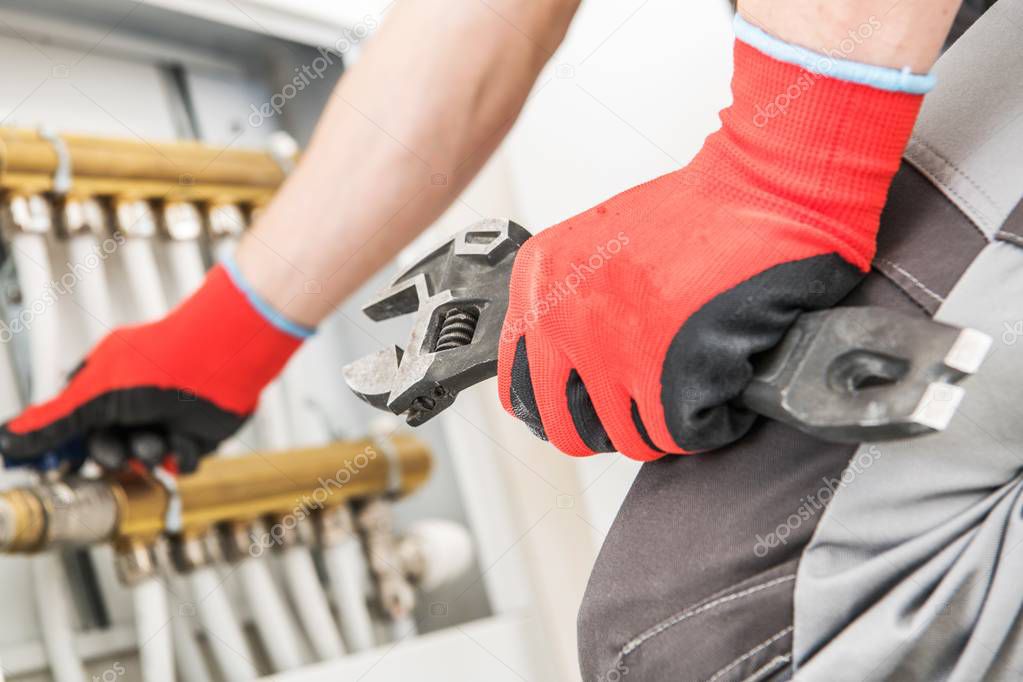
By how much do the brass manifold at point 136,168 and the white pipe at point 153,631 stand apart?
43 centimetres

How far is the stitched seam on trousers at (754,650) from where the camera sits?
45 cm

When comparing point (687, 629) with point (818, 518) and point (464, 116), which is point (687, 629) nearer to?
point (818, 518)

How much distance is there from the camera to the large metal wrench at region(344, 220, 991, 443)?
363 millimetres

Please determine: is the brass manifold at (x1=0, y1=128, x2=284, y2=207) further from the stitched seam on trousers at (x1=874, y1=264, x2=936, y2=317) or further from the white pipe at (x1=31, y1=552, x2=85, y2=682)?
the stitched seam on trousers at (x1=874, y1=264, x2=936, y2=317)

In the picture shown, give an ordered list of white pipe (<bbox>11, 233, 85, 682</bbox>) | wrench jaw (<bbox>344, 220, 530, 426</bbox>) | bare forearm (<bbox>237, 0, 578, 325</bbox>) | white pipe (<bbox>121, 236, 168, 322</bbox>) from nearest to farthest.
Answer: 1. wrench jaw (<bbox>344, 220, 530, 426</bbox>)
2. bare forearm (<bbox>237, 0, 578, 325</bbox>)
3. white pipe (<bbox>11, 233, 85, 682</bbox>)
4. white pipe (<bbox>121, 236, 168, 322</bbox>)

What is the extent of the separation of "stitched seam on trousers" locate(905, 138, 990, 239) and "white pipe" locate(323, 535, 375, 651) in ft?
2.93

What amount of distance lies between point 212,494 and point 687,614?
2.30 feet

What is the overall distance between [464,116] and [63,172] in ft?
1.60

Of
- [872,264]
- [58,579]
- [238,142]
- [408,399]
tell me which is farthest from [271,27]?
[872,264]

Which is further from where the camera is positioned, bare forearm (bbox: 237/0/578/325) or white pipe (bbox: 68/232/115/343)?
white pipe (bbox: 68/232/115/343)

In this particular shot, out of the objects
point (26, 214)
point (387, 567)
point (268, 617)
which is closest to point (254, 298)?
point (26, 214)

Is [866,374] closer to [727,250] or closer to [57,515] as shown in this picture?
[727,250]

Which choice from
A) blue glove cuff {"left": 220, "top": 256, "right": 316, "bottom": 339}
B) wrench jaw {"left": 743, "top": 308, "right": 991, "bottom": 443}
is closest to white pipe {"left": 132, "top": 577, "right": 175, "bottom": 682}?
blue glove cuff {"left": 220, "top": 256, "right": 316, "bottom": 339}

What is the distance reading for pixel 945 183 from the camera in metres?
0.47
